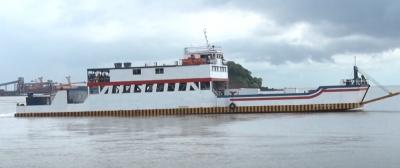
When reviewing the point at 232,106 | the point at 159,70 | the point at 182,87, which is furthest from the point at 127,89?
the point at 232,106

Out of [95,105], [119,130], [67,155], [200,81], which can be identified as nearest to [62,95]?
[95,105]

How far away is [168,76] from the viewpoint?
56.9 meters

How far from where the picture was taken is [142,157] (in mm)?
24703

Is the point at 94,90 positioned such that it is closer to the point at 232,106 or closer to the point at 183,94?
the point at 183,94

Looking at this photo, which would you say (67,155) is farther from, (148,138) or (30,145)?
(148,138)

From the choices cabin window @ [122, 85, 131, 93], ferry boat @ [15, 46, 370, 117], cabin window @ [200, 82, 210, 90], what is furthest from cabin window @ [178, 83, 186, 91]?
cabin window @ [122, 85, 131, 93]

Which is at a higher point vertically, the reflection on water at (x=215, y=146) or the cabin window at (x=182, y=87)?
the cabin window at (x=182, y=87)


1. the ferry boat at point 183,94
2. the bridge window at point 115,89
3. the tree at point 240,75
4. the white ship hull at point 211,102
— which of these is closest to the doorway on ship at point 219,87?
the ferry boat at point 183,94

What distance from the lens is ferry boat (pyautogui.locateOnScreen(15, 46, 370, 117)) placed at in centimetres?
5325

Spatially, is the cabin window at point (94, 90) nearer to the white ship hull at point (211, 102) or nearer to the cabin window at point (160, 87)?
the white ship hull at point (211, 102)

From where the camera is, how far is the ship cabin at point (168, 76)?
56125 mm

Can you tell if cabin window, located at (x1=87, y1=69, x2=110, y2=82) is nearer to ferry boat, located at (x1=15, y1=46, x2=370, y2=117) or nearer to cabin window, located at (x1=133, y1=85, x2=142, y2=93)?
ferry boat, located at (x1=15, y1=46, x2=370, y2=117)

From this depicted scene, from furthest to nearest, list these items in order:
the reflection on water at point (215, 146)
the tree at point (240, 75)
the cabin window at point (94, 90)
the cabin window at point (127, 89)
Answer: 1. the tree at point (240, 75)
2. the cabin window at point (94, 90)
3. the cabin window at point (127, 89)
4. the reflection on water at point (215, 146)

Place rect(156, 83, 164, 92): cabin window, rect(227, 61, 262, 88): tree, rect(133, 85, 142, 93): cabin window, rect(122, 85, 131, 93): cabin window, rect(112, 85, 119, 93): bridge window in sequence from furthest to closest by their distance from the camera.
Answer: rect(227, 61, 262, 88): tree < rect(112, 85, 119, 93): bridge window < rect(122, 85, 131, 93): cabin window < rect(133, 85, 142, 93): cabin window < rect(156, 83, 164, 92): cabin window
